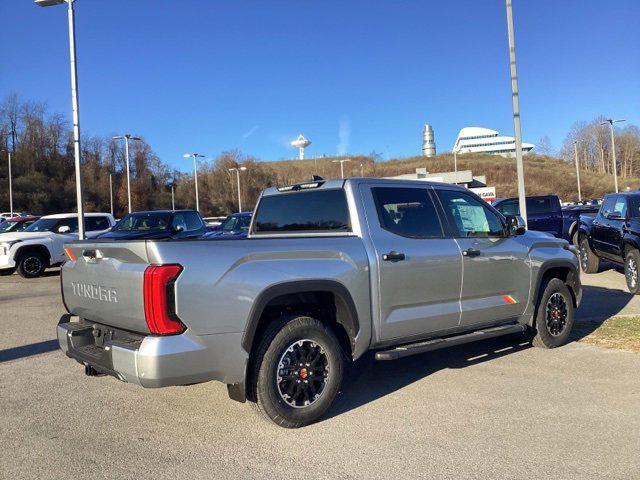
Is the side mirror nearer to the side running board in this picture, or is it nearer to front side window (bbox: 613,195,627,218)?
the side running board

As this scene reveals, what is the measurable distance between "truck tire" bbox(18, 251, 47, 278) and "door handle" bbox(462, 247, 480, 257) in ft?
45.9

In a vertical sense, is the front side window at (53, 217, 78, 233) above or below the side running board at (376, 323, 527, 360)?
above

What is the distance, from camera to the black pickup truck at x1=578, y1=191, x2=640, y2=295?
1020cm

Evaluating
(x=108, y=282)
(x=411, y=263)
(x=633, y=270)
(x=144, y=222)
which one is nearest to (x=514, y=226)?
(x=411, y=263)

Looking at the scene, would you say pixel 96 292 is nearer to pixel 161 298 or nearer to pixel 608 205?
pixel 161 298

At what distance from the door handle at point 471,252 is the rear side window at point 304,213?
1.30 metres

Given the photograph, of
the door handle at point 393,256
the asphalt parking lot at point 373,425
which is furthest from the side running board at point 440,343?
the door handle at point 393,256

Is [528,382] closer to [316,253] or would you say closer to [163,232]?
[316,253]

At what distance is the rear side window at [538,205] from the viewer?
1728 centimetres

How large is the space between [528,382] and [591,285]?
745 centimetres

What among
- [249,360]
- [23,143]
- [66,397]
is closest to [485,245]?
[249,360]

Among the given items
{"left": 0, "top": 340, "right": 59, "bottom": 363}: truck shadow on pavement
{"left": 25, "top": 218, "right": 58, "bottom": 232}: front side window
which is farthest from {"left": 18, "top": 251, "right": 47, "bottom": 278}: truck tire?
{"left": 0, "top": 340, "right": 59, "bottom": 363}: truck shadow on pavement

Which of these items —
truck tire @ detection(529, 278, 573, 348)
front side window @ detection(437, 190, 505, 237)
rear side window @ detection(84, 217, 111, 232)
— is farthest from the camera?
rear side window @ detection(84, 217, 111, 232)

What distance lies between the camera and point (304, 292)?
4.32 metres
